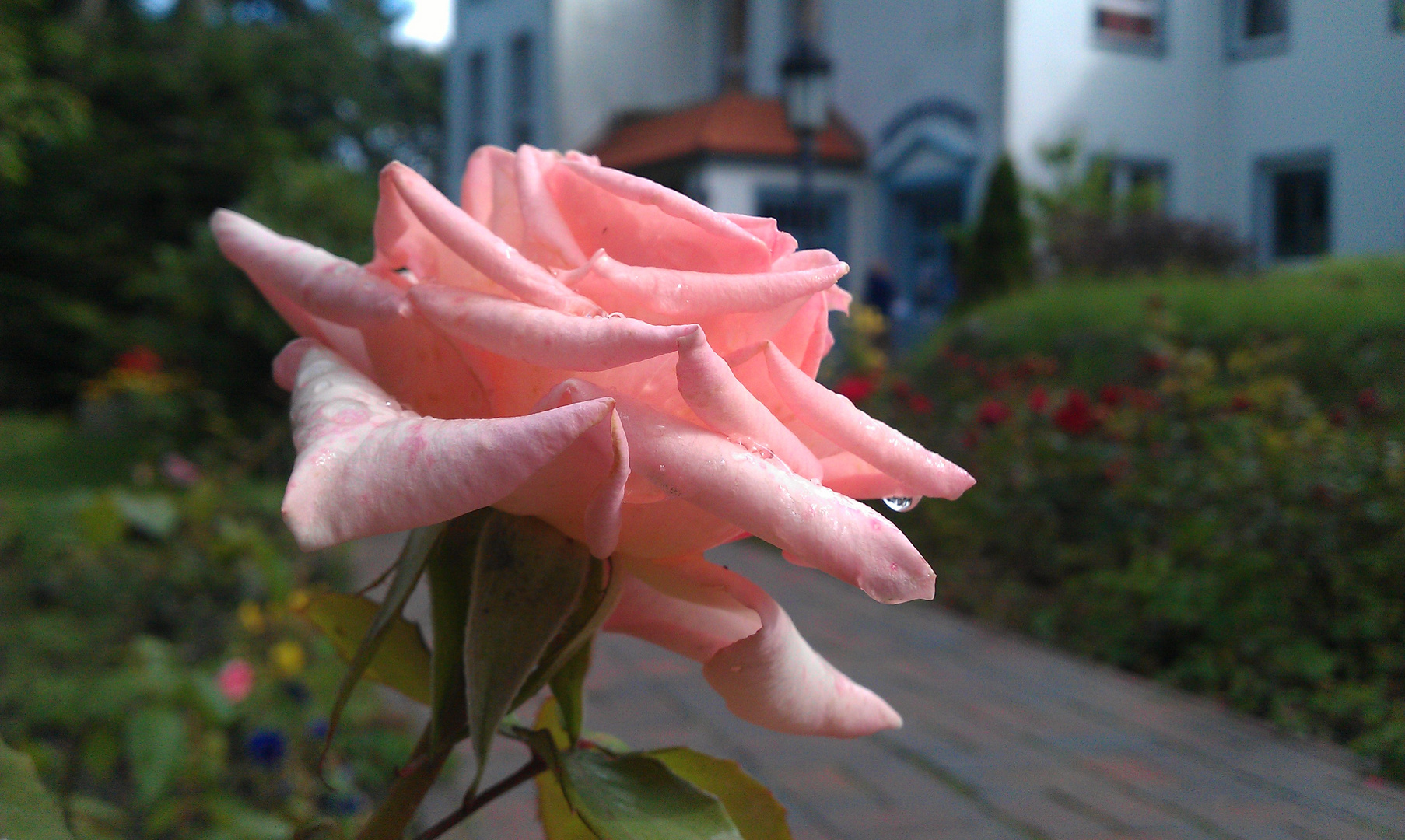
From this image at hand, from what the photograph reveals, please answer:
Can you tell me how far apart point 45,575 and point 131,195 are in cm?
851

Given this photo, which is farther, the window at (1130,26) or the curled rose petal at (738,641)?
the window at (1130,26)

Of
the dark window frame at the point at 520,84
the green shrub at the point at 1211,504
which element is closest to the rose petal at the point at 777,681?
the green shrub at the point at 1211,504

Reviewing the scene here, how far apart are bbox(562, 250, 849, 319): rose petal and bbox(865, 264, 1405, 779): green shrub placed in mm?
777

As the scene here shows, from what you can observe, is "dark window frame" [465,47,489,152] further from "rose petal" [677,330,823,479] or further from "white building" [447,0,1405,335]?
"rose petal" [677,330,823,479]

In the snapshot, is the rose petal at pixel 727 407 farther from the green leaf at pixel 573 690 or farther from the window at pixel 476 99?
the window at pixel 476 99

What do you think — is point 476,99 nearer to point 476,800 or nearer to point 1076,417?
point 1076,417

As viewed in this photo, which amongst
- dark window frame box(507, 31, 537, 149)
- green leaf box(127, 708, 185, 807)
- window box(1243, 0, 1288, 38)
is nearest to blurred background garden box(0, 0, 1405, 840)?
green leaf box(127, 708, 185, 807)

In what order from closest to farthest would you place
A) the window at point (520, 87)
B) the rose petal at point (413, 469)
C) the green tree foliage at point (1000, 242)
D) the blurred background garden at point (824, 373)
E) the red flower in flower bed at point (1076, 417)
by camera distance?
1. the rose petal at point (413, 469)
2. the blurred background garden at point (824, 373)
3. the red flower in flower bed at point (1076, 417)
4. the green tree foliage at point (1000, 242)
5. the window at point (520, 87)

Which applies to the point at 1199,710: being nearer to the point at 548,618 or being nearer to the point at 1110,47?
the point at 548,618

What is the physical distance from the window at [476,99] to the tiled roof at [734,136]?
5.13m

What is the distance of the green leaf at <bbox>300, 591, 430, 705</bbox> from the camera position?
45cm

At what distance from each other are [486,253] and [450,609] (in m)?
0.14

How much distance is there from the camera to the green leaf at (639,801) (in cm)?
34

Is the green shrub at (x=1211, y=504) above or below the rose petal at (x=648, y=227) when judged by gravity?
below
